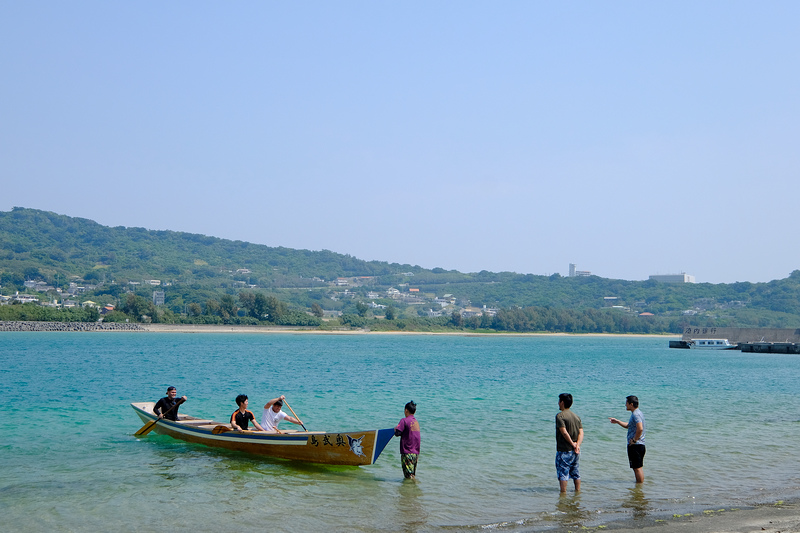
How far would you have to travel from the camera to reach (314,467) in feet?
53.7

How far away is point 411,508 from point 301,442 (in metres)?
4.14

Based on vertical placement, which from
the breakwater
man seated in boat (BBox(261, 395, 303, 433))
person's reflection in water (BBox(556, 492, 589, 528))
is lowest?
the breakwater

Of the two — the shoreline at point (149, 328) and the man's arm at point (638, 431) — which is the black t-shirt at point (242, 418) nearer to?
the man's arm at point (638, 431)

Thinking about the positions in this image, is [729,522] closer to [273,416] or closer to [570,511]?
[570,511]

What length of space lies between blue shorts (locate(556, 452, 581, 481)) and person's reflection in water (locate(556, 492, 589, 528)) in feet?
1.32

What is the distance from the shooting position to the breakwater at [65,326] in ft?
441

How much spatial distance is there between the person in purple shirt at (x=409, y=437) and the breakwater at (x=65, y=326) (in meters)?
140

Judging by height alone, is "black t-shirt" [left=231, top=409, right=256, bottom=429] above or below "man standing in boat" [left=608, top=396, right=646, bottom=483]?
below

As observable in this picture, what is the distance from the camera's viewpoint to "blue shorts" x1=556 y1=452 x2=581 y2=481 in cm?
1309

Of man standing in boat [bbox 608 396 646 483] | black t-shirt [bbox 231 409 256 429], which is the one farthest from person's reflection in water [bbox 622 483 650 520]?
black t-shirt [bbox 231 409 256 429]

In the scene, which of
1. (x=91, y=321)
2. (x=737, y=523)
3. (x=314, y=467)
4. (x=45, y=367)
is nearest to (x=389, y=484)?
(x=314, y=467)

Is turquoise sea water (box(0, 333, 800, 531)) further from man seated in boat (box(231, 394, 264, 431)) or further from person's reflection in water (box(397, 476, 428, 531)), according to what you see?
man seated in boat (box(231, 394, 264, 431))

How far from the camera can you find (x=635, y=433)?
43.9ft

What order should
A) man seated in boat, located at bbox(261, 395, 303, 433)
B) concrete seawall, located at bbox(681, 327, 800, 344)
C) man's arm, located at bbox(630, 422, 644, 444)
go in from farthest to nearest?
concrete seawall, located at bbox(681, 327, 800, 344) → man seated in boat, located at bbox(261, 395, 303, 433) → man's arm, located at bbox(630, 422, 644, 444)
